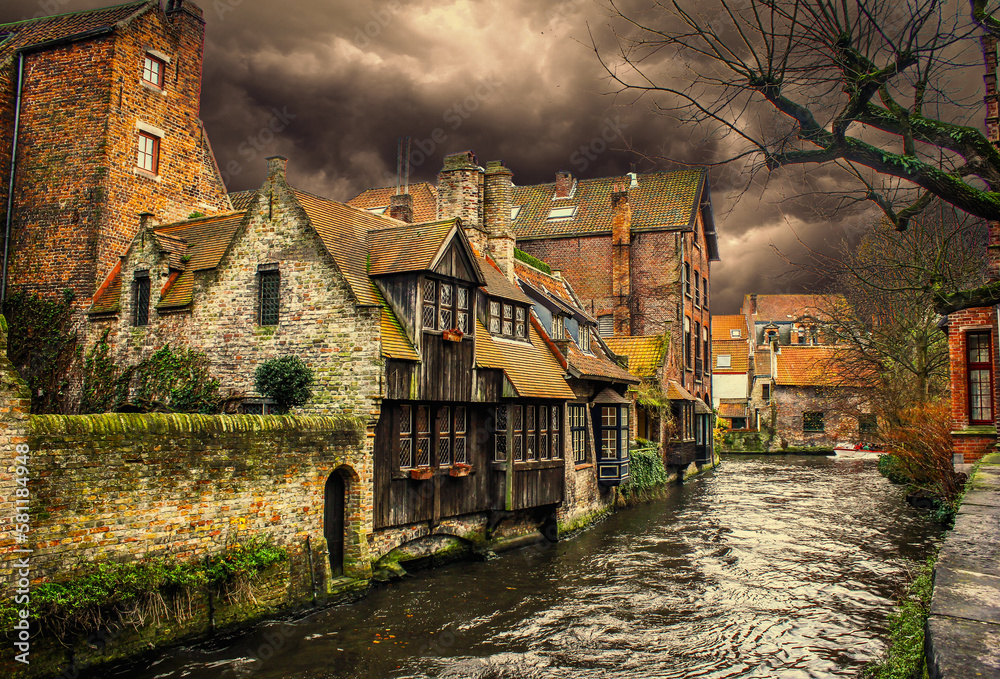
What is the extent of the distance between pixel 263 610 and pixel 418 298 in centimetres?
662

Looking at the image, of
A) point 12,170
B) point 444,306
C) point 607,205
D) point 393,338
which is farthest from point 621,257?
point 12,170

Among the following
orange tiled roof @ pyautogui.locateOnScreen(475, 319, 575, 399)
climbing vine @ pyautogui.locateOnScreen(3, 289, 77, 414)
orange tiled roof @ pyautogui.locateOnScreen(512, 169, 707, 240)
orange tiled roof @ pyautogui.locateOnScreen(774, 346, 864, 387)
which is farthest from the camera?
orange tiled roof @ pyautogui.locateOnScreen(774, 346, 864, 387)

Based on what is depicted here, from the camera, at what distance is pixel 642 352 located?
30547mm

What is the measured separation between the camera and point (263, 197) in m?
15.8

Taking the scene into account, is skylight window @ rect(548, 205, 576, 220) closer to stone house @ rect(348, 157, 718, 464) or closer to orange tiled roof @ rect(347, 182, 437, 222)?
stone house @ rect(348, 157, 718, 464)

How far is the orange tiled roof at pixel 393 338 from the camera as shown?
46.3ft

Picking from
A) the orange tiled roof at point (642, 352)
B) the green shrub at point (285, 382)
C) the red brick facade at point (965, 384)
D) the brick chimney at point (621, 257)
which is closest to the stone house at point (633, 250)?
the brick chimney at point (621, 257)

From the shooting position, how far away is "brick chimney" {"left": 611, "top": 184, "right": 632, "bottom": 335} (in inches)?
1395

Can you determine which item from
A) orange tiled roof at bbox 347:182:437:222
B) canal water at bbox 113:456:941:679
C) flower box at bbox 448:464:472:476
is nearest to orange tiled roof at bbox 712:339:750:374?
orange tiled roof at bbox 347:182:437:222

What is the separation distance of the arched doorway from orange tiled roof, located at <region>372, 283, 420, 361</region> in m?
2.56

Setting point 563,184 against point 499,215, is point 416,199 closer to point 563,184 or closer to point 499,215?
point 563,184

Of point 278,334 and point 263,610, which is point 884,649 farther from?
point 278,334

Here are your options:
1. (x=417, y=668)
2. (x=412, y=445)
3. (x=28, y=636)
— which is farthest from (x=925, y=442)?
(x=28, y=636)

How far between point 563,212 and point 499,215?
17.3 meters
